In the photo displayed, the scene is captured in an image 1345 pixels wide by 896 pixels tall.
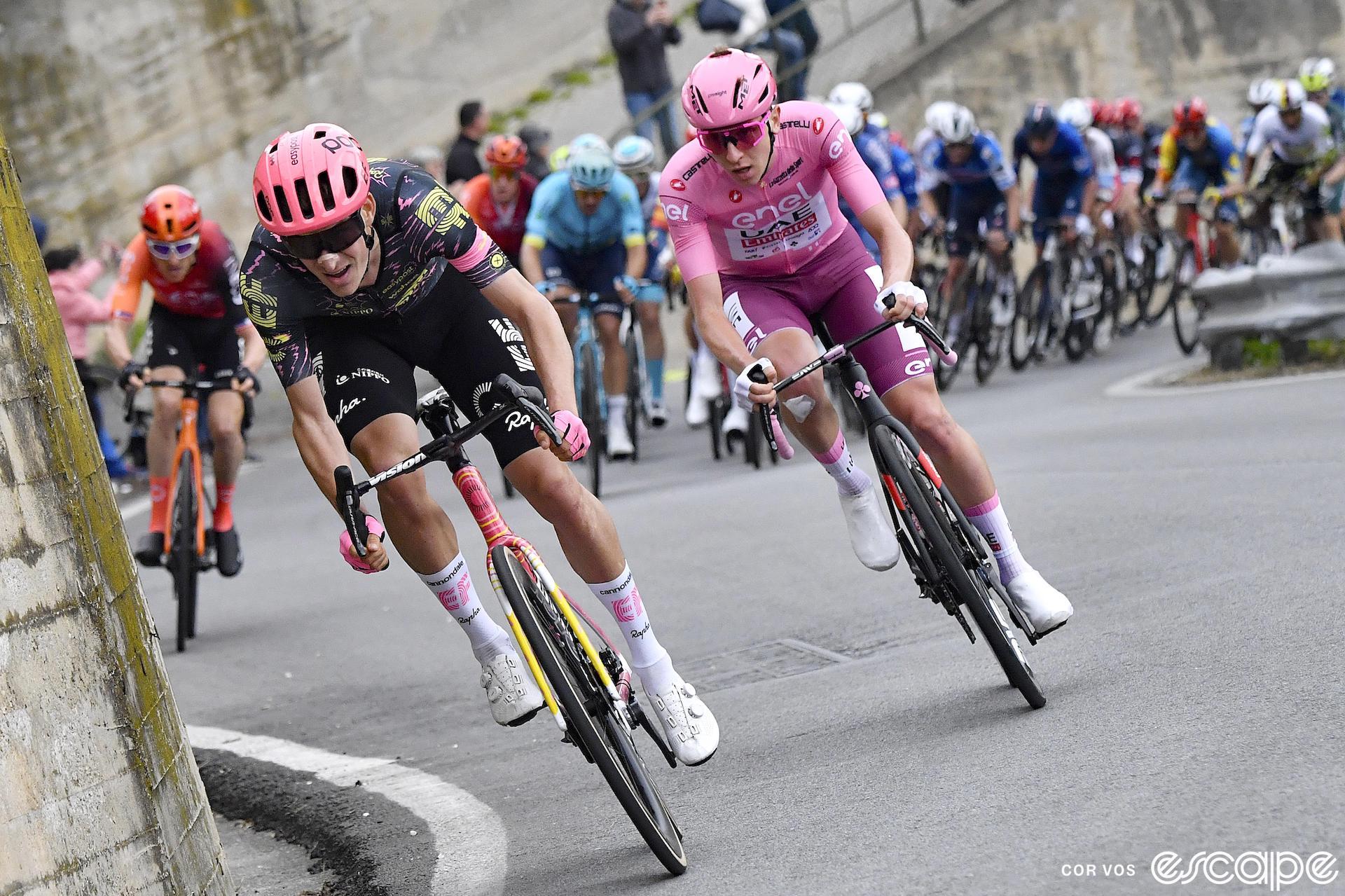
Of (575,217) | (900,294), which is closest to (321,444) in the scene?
(900,294)

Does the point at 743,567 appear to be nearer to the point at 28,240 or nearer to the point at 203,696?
the point at 203,696

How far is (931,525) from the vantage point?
217 inches

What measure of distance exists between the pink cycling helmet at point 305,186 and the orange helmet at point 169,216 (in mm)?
4493

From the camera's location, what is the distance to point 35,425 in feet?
12.8

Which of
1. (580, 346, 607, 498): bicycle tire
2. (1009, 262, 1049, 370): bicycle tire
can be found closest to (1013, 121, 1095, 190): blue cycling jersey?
(1009, 262, 1049, 370): bicycle tire

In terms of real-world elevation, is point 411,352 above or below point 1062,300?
above

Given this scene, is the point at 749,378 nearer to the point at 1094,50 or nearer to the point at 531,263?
the point at 531,263

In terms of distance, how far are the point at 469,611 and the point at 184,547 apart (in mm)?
4191

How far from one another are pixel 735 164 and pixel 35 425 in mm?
2834

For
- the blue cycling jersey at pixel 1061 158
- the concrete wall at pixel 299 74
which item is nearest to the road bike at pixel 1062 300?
the blue cycling jersey at pixel 1061 158

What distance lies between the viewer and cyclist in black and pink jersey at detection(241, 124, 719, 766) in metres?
4.82

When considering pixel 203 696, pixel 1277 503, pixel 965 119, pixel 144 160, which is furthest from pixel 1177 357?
pixel 144 160

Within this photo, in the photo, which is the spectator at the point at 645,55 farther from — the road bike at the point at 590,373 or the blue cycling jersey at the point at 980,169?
the road bike at the point at 590,373

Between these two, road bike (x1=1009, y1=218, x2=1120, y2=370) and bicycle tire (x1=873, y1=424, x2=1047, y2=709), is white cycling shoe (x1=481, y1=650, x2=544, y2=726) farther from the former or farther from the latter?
road bike (x1=1009, y1=218, x2=1120, y2=370)
